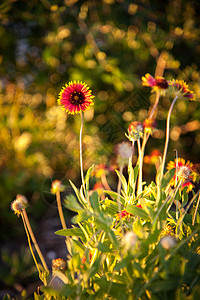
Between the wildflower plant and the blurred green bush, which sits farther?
the blurred green bush

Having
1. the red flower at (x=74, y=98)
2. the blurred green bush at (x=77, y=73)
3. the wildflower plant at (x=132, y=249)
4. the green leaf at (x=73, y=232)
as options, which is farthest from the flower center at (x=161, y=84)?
the blurred green bush at (x=77, y=73)

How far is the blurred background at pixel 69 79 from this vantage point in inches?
81.9

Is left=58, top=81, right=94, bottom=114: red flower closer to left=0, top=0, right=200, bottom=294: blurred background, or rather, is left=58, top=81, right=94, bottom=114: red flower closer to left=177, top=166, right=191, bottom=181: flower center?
left=177, top=166, right=191, bottom=181: flower center

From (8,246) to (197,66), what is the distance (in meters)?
2.03

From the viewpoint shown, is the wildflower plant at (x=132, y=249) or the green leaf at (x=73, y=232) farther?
the green leaf at (x=73, y=232)

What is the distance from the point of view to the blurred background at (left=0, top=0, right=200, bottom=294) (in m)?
2.08

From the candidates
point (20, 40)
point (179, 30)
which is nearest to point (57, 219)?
point (20, 40)

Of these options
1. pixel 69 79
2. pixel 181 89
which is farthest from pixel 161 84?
pixel 69 79

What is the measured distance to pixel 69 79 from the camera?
2.34 m

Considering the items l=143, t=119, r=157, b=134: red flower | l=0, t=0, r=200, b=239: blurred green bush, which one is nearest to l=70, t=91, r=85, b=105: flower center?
l=143, t=119, r=157, b=134: red flower

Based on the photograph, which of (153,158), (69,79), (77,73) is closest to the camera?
(153,158)

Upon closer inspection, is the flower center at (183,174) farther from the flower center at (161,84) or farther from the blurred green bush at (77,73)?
the blurred green bush at (77,73)

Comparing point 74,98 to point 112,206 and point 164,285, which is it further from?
point 164,285

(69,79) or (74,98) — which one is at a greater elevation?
(69,79)
